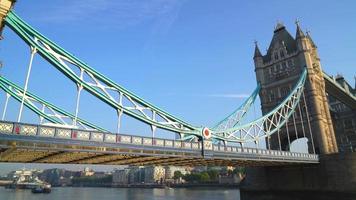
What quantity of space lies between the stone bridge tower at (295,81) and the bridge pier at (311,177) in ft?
11.6

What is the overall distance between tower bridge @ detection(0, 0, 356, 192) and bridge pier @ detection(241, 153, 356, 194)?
183 mm

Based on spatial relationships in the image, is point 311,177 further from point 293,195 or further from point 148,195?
point 148,195

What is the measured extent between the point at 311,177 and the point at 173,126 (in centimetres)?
2234

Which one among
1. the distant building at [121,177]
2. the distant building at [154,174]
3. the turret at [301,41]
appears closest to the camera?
the turret at [301,41]

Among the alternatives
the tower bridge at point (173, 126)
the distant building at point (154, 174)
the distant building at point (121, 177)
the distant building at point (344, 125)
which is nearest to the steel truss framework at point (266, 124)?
the tower bridge at point (173, 126)

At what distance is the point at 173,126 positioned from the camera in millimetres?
21750

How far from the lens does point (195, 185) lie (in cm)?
10362

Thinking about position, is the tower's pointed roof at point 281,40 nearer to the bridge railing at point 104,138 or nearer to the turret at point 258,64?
the turret at point 258,64

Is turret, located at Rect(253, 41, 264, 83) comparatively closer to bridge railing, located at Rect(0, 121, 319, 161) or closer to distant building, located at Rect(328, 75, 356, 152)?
distant building, located at Rect(328, 75, 356, 152)

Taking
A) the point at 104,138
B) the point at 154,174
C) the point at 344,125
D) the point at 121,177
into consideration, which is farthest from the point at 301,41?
the point at 121,177

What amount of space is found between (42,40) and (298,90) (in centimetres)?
3520

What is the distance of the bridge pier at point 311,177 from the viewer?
32.9 metres

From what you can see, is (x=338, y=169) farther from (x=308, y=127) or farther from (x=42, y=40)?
(x=42, y=40)

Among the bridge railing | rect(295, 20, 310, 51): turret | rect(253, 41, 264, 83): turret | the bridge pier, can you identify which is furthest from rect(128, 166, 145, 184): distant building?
the bridge railing
